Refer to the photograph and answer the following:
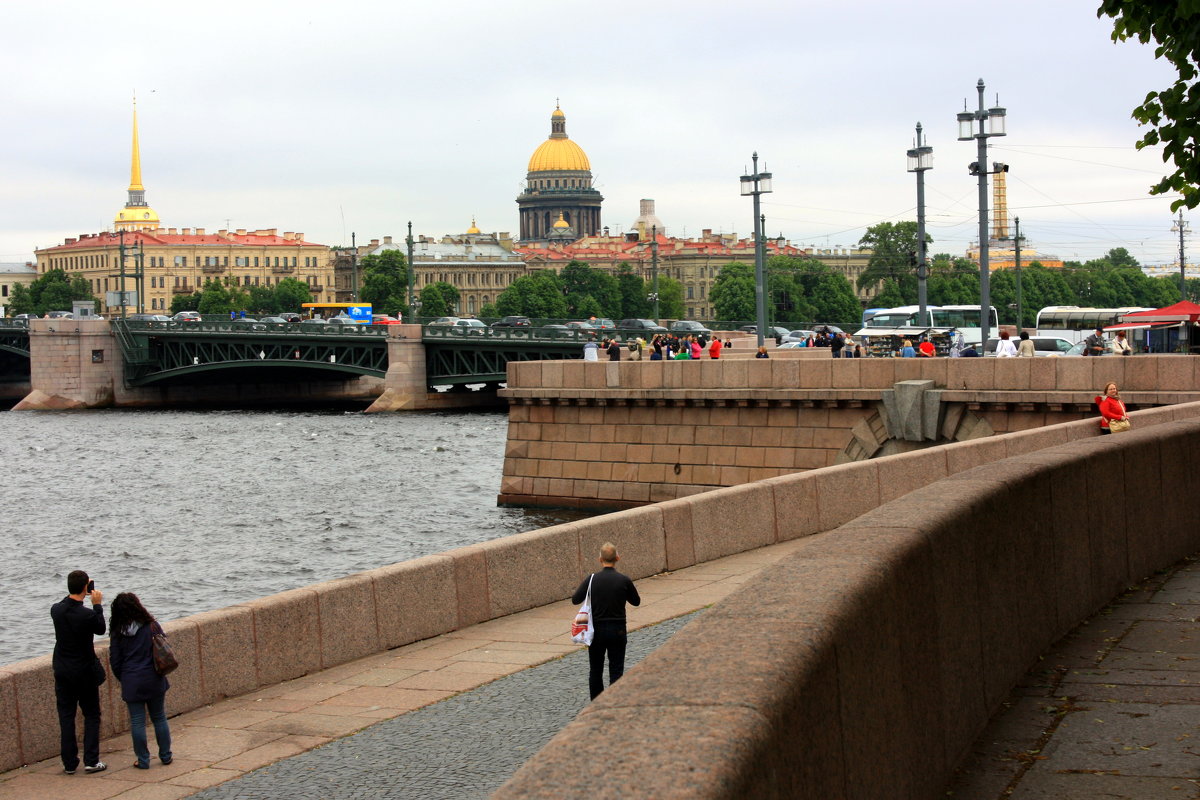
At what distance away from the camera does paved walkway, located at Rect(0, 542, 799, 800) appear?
751cm

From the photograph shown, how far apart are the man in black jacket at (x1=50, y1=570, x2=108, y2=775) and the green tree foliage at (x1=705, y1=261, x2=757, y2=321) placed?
119019 mm

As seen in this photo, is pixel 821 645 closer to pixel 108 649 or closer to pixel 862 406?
pixel 108 649

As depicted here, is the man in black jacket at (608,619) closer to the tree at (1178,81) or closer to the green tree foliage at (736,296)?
the tree at (1178,81)

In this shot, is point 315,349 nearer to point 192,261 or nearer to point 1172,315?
point 1172,315

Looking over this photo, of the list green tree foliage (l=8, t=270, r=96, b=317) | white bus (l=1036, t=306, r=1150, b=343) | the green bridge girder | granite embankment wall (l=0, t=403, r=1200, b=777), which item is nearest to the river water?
the green bridge girder

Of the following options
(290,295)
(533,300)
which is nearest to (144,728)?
(533,300)

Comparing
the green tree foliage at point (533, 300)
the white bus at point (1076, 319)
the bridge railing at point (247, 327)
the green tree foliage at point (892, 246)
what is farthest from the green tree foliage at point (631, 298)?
the white bus at point (1076, 319)

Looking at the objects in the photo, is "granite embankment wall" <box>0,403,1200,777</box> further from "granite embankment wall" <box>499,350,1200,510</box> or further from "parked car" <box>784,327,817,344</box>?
"parked car" <box>784,327,817,344</box>

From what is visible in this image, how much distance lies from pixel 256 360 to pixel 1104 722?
214 ft

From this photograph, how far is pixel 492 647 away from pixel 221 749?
240cm

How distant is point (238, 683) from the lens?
9.20 metres

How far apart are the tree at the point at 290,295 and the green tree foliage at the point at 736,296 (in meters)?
39.9

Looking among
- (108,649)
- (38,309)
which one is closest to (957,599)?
(108,649)

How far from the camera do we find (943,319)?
59250 mm
